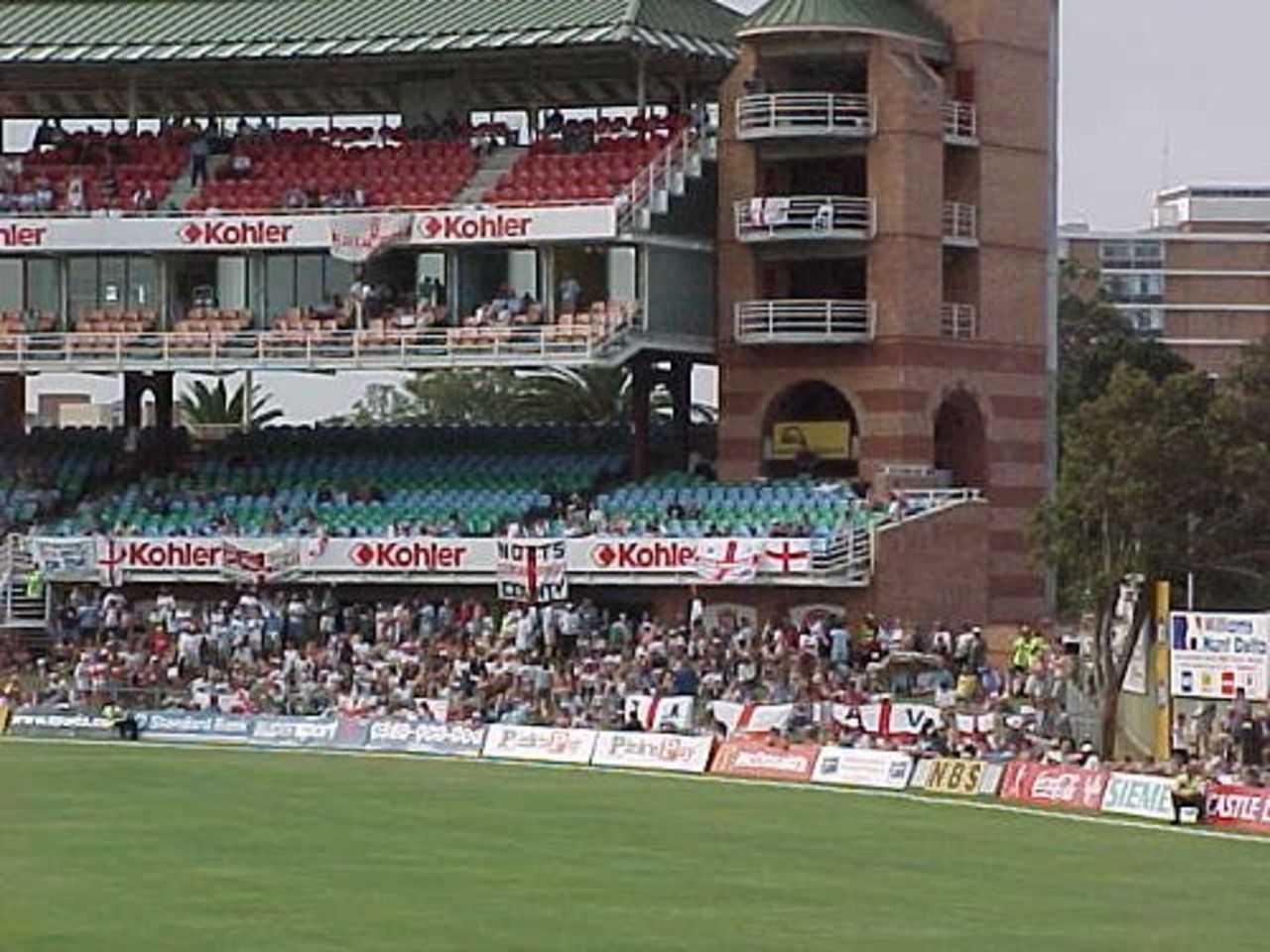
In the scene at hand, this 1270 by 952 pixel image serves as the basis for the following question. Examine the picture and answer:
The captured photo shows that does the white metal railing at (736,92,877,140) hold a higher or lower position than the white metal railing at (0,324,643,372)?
higher

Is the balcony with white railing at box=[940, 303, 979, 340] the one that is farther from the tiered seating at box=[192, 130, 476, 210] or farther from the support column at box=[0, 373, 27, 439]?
the support column at box=[0, 373, 27, 439]

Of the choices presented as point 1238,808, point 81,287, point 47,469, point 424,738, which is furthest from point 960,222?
point 1238,808

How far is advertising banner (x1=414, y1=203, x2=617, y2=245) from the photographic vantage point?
77.6 m

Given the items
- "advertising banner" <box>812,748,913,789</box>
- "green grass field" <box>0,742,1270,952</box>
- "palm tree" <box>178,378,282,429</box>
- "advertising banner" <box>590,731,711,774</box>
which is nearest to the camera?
"green grass field" <box>0,742,1270,952</box>

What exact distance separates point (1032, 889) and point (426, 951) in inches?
381

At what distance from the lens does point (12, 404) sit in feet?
302

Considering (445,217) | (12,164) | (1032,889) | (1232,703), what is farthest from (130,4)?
(1032,889)

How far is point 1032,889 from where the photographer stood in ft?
130

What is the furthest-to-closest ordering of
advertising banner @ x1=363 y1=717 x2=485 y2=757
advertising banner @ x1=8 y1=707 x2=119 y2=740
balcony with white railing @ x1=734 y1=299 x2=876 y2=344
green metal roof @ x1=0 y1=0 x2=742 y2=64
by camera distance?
green metal roof @ x1=0 y1=0 x2=742 y2=64 → balcony with white railing @ x1=734 y1=299 x2=876 y2=344 → advertising banner @ x1=8 y1=707 x2=119 y2=740 → advertising banner @ x1=363 y1=717 x2=485 y2=757

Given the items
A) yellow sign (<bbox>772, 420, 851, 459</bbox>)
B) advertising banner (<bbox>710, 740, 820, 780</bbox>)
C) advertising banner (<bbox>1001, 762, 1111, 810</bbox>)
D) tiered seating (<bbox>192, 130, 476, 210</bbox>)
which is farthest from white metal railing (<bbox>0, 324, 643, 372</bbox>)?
advertising banner (<bbox>1001, 762, 1111, 810</bbox>)

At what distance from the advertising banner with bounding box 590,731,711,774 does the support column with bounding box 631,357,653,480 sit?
16813mm

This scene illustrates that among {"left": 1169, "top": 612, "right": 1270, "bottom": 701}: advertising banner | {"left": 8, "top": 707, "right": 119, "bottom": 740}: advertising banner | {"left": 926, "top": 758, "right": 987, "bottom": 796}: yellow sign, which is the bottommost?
{"left": 8, "top": 707, "right": 119, "bottom": 740}: advertising banner

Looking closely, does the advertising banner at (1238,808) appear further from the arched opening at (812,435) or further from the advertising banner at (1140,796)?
the arched opening at (812,435)

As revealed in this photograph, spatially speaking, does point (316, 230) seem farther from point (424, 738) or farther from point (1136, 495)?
point (1136, 495)
